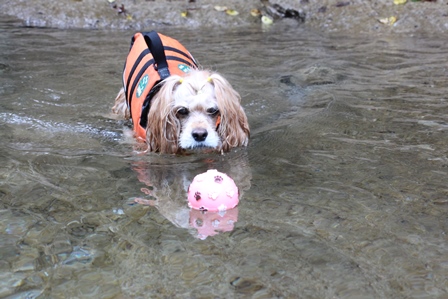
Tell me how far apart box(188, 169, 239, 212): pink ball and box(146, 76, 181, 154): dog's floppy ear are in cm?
114

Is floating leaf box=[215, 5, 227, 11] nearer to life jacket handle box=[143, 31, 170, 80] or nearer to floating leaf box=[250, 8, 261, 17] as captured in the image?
floating leaf box=[250, 8, 261, 17]

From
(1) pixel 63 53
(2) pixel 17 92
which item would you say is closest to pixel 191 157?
(2) pixel 17 92

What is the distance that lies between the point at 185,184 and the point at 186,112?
0.81 metres

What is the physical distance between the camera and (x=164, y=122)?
14.2 feet

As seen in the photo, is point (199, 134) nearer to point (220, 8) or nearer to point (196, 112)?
point (196, 112)

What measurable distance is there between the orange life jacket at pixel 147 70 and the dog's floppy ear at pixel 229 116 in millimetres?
459

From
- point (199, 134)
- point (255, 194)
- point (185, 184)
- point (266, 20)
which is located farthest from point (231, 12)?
point (255, 194)

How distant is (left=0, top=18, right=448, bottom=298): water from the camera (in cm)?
252

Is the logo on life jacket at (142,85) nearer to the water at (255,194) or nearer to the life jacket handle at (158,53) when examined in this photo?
the life jacket handle at (158,53)

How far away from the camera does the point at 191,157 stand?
438cm

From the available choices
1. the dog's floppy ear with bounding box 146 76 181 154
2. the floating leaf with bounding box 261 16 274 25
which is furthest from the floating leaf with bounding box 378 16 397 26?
the dog's floppy ear with bounding box 146 76 181 154

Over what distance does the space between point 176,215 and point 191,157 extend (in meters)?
1.27

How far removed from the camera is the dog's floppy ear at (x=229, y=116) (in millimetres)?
4309

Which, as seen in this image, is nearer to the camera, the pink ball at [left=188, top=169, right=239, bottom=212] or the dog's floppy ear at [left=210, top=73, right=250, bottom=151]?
the pink ball at [left=188, top=169, right=239, bottom=212]
